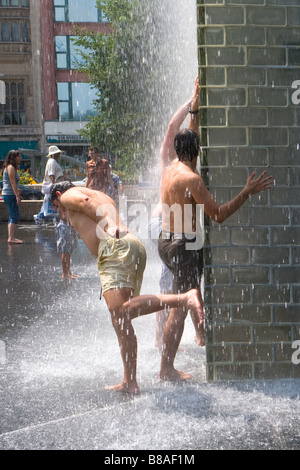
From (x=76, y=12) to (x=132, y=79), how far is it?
25111 millimetres

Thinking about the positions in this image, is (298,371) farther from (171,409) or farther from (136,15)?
(136,15)

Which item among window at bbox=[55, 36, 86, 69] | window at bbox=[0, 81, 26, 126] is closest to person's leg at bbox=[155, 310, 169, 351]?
window at bbox=[0, 81, 26, 126]

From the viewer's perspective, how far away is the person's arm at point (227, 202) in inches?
164

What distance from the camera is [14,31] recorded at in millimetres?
45781

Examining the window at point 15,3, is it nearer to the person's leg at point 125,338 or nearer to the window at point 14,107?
the window at point 14,107

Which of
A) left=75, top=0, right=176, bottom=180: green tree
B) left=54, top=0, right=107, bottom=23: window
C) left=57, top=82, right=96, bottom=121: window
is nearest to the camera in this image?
left=75, top=0, right=176, bottom=180: green tree

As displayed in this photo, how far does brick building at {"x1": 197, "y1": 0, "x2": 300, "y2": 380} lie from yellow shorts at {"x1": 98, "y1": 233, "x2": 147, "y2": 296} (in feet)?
1.63

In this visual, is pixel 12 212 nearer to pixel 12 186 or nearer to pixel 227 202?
pixel 12 186

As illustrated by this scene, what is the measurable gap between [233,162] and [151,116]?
1770 cm

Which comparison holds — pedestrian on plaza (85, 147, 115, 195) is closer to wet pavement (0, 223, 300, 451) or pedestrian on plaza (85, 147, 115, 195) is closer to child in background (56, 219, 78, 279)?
child in background (56, 219, 78, 279)

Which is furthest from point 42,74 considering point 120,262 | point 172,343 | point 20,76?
point 172,343

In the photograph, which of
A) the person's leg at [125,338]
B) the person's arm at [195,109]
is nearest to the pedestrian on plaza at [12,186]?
the person's arm at [195,109]

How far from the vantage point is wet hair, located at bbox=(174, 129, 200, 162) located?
4598 millimetres

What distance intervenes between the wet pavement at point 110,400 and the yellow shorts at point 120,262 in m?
0.71
